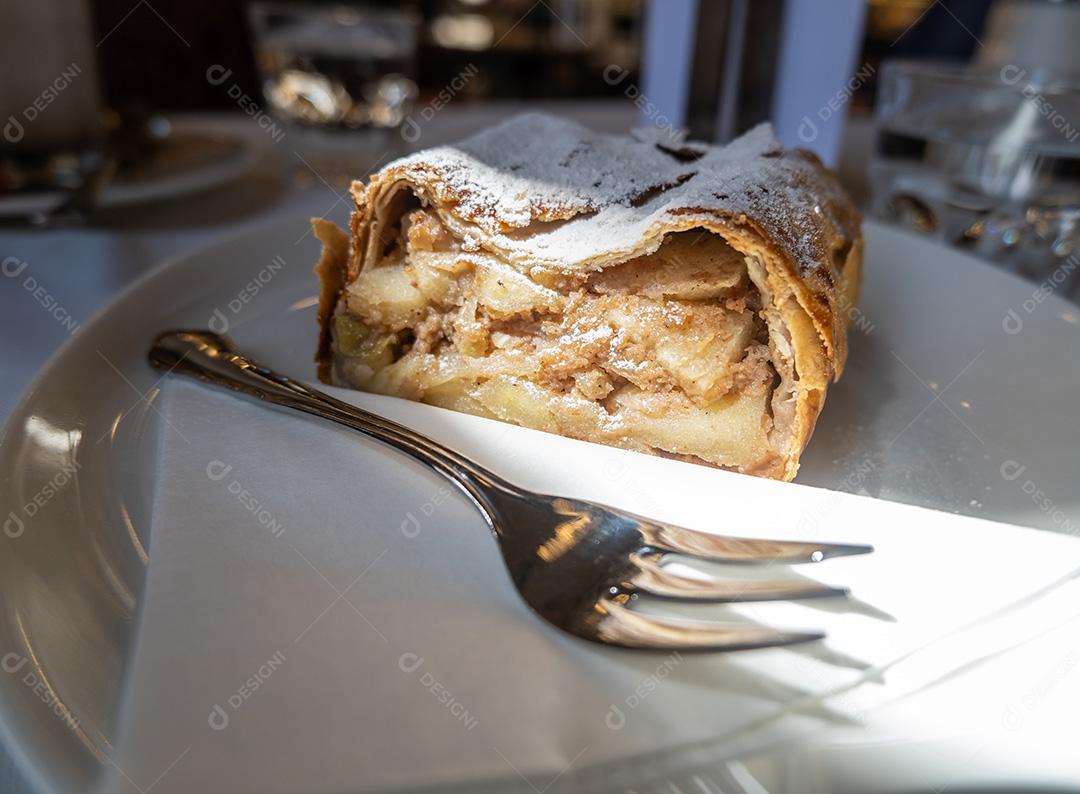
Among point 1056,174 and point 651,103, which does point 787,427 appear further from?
point 651,103

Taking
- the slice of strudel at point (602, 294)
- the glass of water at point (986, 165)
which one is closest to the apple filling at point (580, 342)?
the slice of strudel at point (602, 294)

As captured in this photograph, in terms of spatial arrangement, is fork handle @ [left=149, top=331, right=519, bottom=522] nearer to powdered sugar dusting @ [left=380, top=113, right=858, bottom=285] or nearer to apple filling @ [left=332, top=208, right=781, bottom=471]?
apple filling @ [left=332, top=208, right=781, bottom=471]

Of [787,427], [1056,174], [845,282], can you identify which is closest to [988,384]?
[845,282]

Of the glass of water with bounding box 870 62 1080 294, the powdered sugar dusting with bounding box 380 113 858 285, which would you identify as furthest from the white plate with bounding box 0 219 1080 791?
the glass of water with bounding box 870 62 1080 294

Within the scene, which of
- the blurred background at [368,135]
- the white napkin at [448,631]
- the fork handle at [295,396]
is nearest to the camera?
the white napkin at [448,631]

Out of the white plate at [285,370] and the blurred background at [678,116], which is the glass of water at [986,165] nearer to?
the blurred background at [678,116]

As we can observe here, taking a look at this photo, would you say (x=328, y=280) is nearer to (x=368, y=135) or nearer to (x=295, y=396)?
(x=295, y=396)

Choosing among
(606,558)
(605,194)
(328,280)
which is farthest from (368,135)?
(606,558)
